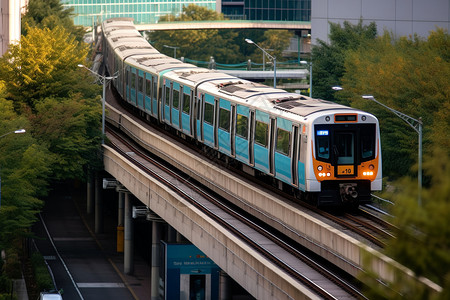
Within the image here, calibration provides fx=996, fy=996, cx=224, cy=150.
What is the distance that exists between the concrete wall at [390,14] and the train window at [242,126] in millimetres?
42266

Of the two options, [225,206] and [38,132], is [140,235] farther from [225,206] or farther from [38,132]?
[225,206]

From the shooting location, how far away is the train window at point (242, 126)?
3614 cm

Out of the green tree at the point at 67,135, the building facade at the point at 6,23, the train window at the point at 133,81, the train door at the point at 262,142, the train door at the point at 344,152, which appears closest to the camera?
the train door at the point at 344,152

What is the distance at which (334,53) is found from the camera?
248 feet

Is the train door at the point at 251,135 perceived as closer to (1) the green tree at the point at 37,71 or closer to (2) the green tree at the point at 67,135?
(2) the green tree at the point at 67,135

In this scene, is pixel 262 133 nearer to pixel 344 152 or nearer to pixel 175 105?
pixel 344 152

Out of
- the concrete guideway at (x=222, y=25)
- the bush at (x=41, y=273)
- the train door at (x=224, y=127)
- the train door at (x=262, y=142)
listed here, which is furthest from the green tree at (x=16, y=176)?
the concrete guideway at (x=222, y=25)

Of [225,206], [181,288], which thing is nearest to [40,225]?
[181,288]

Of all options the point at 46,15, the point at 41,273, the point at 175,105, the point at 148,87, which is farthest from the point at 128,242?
the point at 46,15

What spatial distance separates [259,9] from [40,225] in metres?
108

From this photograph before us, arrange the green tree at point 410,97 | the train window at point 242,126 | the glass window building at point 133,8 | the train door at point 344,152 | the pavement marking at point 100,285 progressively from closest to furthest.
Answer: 1. the train door at point 344,152
2. the train window at point 242,126
3. the green tree at point 410,97
4. the pavement marking at point 100,285
5. the glass window building at point 133,8

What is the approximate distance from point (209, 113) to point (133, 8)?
130747mm

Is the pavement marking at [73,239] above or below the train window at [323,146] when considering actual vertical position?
below

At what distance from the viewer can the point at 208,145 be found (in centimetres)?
4147
